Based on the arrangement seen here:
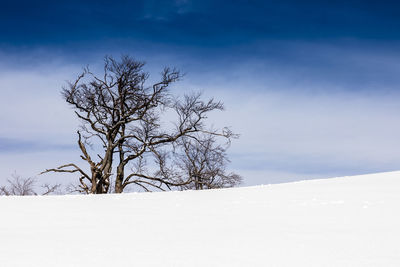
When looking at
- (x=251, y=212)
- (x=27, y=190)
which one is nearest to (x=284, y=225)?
(x=251, y=212)

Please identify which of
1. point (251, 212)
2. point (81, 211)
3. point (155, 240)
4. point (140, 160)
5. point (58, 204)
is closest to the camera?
point (155, 240)

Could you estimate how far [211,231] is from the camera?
4145 millimetres

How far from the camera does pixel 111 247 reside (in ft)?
11.5

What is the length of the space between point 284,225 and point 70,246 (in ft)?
7.16

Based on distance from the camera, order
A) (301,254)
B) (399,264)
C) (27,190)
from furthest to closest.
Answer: (27,190), (301,254), (399,264)

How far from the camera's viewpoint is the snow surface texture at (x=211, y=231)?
10.2 ft

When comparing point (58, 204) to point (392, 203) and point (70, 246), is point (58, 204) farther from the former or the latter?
point (392, 203)

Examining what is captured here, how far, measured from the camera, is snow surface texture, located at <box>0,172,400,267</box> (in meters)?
3.12

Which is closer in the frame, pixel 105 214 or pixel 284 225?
pixel 284 225

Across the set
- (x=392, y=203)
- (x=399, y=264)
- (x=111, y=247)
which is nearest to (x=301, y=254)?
(x=399, y=264)

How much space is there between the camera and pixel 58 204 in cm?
677

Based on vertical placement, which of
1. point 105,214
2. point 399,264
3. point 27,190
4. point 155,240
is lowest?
point 399,264

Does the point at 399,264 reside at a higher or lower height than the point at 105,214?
lower

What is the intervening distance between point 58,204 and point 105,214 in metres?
1.65
